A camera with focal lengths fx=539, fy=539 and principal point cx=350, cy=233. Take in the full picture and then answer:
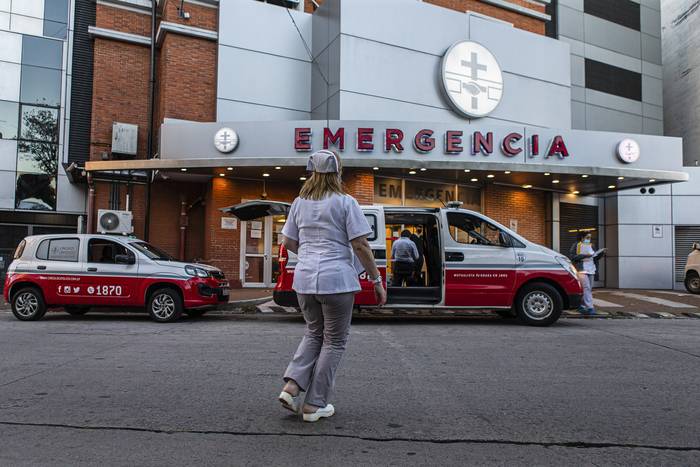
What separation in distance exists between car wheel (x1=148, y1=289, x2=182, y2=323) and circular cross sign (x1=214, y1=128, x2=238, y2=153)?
17.0 feet

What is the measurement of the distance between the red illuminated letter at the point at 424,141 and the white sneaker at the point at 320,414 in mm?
10986

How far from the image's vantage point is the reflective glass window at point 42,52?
1683 cm

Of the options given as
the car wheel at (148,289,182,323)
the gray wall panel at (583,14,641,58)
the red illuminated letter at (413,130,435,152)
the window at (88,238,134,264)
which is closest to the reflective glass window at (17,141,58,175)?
the window at (88,238,134,264)

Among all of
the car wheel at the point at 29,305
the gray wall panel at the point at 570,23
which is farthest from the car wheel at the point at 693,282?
the car wheel at the point at 29,305

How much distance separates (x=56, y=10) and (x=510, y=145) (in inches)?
578

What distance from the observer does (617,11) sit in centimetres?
2345

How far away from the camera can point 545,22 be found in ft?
69.4

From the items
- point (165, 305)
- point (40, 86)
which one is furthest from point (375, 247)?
point (40, 86)

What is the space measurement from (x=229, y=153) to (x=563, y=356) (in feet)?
33.2

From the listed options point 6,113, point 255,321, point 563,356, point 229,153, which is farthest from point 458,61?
point 6,113

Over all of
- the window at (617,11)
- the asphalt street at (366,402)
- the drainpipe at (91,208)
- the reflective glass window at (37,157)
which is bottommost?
the asphalt street at (366,402)

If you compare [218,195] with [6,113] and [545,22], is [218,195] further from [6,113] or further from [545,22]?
[545,22]

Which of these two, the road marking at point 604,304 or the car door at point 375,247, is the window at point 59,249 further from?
the road marking at point 604,304

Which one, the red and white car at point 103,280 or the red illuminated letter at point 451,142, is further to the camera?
the red illuminated letter at point 451,142
